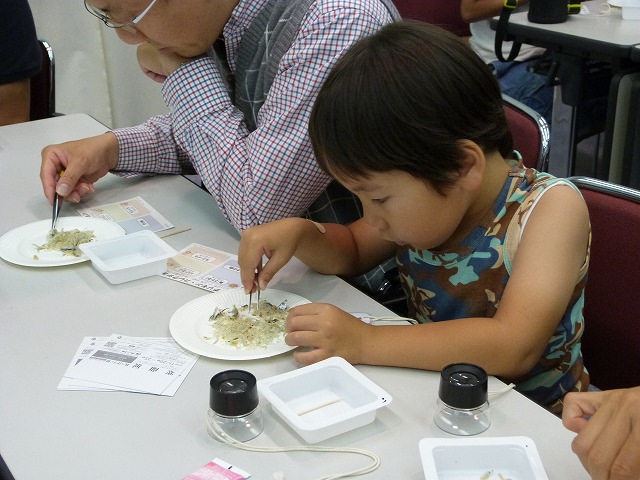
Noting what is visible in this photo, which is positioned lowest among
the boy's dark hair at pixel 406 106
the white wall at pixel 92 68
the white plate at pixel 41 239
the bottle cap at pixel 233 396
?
the white wall at pixel 92 68

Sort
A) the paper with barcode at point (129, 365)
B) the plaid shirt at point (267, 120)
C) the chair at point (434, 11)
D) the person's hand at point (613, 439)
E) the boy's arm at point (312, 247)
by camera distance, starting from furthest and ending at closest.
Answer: the chair at point (434, 11) → the plaid shirt at point (267, 120) → the boy's arm at point (312, 247) → the paper with barcode at point (129, 365) → the person's hand at point (613, 439)

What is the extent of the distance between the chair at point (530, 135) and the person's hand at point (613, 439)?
84 centimetres

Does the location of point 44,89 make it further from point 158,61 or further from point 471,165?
point 471,165

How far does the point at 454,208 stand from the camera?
4.02 ft

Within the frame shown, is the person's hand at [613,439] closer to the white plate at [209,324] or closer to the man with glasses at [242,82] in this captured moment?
the white plate at [209,324]

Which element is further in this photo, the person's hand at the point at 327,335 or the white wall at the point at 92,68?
the white wall at the point at 92,68

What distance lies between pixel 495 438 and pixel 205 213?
89 cm

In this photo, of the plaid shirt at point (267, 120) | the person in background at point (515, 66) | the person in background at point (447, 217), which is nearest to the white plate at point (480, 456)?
the person in background at point (447, 217)

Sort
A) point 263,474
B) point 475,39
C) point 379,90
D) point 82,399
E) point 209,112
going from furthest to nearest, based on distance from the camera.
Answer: point 475,39 → point 209,112 → point 379,90 → point 82,399 → point 263,474

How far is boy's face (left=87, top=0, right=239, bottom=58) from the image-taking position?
146 cm

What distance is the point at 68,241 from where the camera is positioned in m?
1.48

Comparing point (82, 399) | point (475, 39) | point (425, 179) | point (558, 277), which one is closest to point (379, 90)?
point (425, 179)

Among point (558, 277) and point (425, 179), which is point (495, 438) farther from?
point (425, 179)

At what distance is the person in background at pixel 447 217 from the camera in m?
1.09
